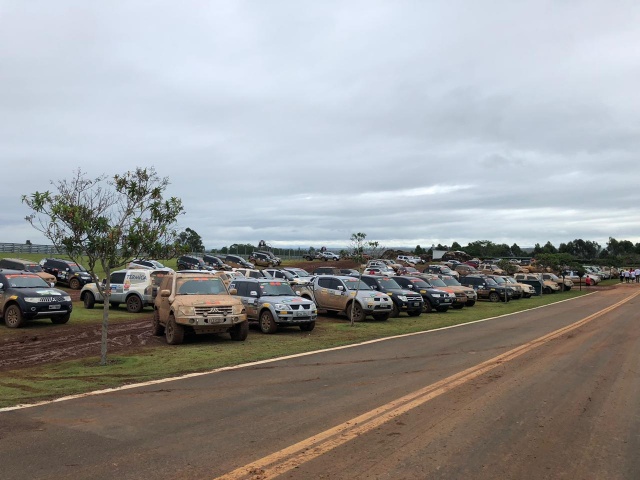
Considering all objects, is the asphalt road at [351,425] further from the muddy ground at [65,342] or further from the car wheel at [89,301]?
the car wheel at [89,301]

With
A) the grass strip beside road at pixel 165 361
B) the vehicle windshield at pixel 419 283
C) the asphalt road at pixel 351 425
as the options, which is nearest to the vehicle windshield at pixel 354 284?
the grass strip beside road at pixel 165 361

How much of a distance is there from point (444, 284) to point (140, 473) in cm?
2610

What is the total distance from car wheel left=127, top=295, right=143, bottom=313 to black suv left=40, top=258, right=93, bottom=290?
10.2 m

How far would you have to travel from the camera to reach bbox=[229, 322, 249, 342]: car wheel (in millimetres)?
14102

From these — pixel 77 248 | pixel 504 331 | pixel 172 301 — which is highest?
pixel 77 248

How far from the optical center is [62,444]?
5.49m

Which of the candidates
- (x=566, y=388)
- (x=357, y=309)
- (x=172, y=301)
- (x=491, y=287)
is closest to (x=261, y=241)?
(x=491, y=287)

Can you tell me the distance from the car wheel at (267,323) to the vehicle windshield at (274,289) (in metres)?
0.82

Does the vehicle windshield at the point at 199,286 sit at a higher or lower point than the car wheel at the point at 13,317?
higher

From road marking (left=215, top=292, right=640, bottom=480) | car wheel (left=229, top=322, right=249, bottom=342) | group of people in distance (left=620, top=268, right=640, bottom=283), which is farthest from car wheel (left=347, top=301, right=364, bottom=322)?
group of people in distance (left=620, top=268, right=640, bottom=283)

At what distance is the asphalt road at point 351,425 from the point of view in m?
4.85

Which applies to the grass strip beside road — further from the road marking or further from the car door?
the car door

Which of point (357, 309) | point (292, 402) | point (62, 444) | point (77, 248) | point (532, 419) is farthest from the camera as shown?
point (357, 309)

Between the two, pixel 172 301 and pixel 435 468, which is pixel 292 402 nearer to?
pixel 435 468
